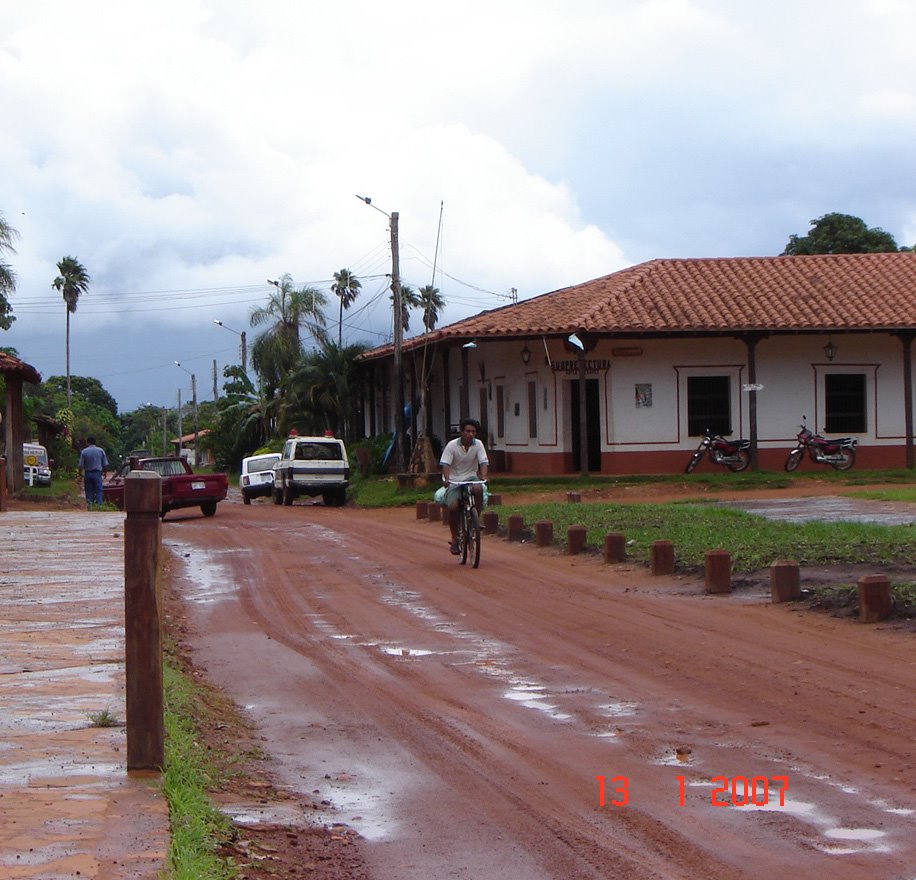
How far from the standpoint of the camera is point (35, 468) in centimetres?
4725

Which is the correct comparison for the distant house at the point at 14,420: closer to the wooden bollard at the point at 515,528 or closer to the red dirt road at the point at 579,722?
the wooden bollard at the point at 515,528

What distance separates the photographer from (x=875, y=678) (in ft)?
26.0

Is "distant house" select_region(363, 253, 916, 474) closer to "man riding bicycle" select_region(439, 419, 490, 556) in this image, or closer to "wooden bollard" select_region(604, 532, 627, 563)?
"man riding bicycle" select_region(439, 419, 490, 556)

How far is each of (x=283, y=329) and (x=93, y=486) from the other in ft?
85.3

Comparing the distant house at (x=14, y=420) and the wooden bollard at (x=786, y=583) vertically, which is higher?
the distant house at (x=14, y=420)

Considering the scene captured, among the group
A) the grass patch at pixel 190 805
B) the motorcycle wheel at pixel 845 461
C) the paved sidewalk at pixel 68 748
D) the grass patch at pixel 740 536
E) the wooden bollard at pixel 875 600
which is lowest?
the grass patch at pixel 190 805

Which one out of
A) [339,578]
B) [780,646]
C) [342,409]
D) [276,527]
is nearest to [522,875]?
[780,646]

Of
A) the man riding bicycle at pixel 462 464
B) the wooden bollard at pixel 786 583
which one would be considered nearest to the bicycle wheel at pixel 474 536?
the man riding bicycle at pixel 462 464

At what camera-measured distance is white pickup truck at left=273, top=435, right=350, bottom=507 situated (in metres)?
32.9

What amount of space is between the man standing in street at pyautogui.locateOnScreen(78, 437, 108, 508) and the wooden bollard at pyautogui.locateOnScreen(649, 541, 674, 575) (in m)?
18.9

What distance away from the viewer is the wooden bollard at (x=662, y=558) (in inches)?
520

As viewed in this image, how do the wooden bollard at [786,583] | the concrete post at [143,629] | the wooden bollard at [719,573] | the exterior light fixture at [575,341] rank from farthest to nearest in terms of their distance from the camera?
the exterior light fixture at [575,341] → the wooden bollard at [719,573] → the wooden bollard at [786,583] → the concrete post at [143,629]

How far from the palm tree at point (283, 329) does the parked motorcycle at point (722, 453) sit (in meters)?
26.4
